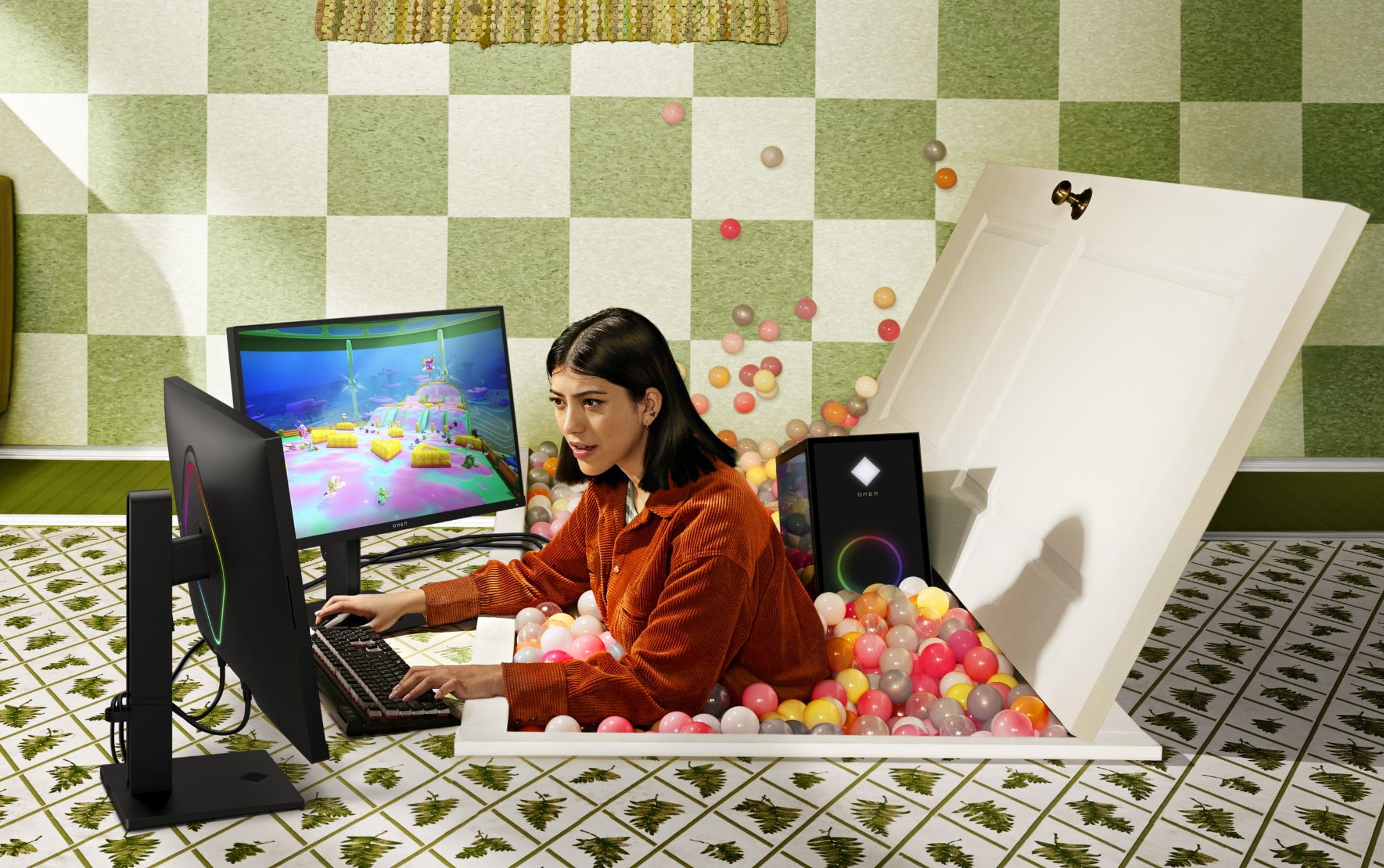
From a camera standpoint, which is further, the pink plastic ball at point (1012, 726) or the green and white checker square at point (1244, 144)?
the green and white checker square at point (1244, 144)

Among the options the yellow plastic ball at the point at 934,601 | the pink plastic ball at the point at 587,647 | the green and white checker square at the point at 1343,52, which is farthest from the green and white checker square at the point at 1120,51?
the pink plastic ball at the point at 587,647

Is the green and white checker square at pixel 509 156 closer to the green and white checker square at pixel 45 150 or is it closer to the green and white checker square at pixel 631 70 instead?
the green and white checker square at pixel 631 70

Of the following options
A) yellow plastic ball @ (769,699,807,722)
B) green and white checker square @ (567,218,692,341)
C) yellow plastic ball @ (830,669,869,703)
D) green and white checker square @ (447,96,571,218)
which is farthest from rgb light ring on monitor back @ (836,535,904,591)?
green and white checker square @ (447,96,571,218)

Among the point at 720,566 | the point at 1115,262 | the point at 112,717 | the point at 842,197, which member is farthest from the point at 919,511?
the point at 112,717

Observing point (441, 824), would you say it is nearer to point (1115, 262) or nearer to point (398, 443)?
point (398, 443)

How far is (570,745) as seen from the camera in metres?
1.57

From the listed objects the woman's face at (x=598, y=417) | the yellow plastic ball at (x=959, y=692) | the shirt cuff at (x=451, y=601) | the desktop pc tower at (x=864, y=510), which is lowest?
the yellow plastic ball at (x=959, y=692)

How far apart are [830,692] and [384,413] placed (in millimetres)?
909

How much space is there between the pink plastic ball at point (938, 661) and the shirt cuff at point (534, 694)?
0.65m

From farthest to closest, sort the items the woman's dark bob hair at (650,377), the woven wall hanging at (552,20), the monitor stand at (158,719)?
the woven wall hanging at (552,20), the woman's dark bob hair at (650,377), the monitor stand at (158,719)

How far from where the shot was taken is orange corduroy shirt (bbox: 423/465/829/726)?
1688 millimetres

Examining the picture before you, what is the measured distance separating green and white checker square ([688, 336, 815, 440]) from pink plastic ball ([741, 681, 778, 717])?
5.30 ft

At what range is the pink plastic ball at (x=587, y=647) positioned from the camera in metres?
1.95

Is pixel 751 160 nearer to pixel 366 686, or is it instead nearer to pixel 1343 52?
pixel 1343 52
